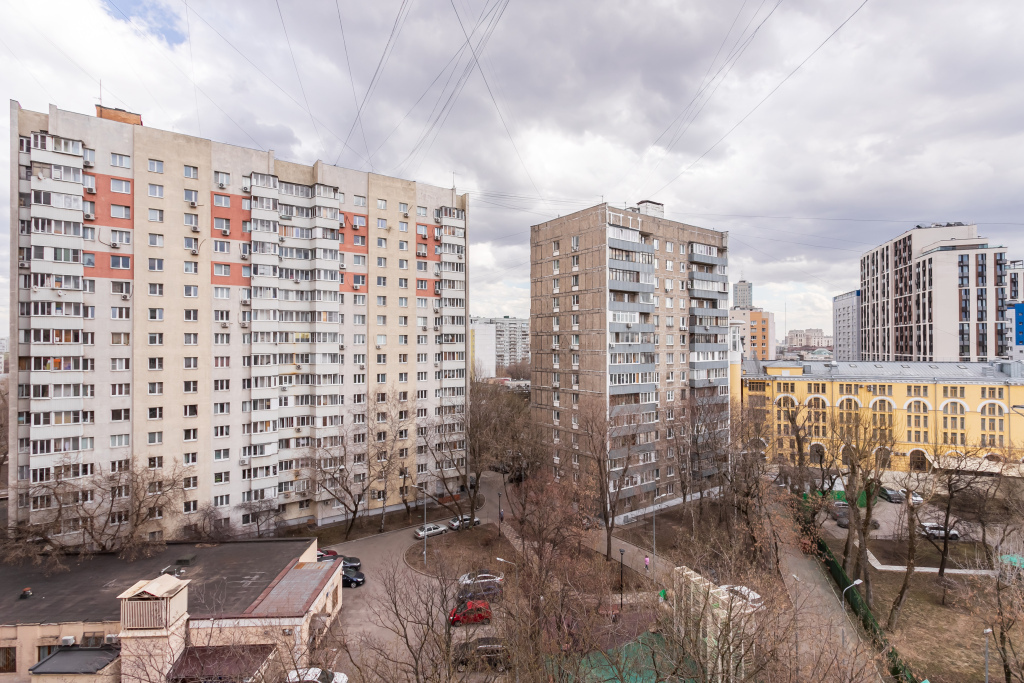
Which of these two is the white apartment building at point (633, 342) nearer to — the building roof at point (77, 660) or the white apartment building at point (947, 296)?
the building roof at point (77, 660)

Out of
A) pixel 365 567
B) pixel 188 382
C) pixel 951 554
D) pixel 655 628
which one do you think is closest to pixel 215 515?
pixel 188 382


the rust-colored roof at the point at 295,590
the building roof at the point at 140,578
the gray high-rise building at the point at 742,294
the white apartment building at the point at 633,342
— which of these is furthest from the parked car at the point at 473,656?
the gray high-rise building at the point at 742,294

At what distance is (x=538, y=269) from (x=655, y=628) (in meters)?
31.2

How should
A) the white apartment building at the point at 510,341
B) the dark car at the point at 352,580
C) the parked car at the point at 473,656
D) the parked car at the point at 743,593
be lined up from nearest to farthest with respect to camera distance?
the parked car at the point at 473,656
the parked car at the point at 743,593
the dark car at the point at 352,580
the white apartment building at the point at 510,341

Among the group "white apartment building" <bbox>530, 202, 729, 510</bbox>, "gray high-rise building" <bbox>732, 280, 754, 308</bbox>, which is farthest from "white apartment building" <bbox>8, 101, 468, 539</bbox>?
"gray high-rise building" <bbox>732, 280, 754, 308</bbox>

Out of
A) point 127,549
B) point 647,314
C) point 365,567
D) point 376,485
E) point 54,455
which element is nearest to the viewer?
point 127,549

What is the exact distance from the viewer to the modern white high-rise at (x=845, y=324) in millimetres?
126188

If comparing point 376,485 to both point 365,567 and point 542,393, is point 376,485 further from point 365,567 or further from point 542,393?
point 542,393

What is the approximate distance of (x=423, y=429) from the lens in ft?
122

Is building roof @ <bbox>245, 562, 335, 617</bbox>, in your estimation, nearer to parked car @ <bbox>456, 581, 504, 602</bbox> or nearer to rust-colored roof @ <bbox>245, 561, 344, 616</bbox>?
rust-colored roof @ <bbox>245, 561, 344, 616</bbox>

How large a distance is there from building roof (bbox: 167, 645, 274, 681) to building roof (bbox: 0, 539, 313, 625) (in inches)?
53.9

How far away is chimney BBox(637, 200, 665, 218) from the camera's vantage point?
4159 cm

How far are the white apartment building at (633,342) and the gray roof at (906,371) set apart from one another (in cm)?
1550

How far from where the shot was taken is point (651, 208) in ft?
137
